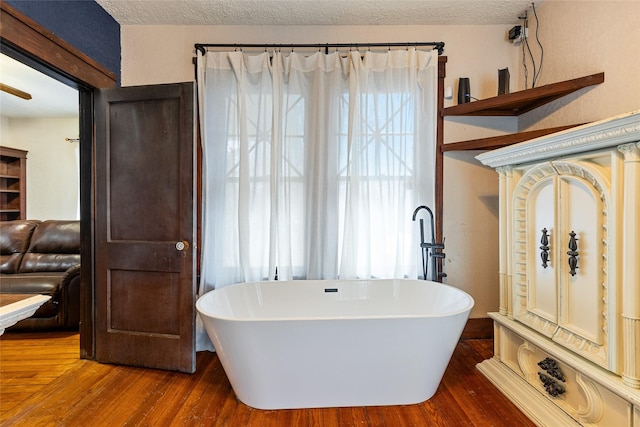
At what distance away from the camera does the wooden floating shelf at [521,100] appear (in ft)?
6.17

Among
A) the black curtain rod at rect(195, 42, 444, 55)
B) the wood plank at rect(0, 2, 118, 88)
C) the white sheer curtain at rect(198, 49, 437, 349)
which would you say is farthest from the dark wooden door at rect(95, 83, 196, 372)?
the black curtain rod at rect(195, 42, 444, 55)

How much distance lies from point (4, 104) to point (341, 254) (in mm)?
4449

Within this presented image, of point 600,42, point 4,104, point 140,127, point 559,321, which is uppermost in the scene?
point 4,104

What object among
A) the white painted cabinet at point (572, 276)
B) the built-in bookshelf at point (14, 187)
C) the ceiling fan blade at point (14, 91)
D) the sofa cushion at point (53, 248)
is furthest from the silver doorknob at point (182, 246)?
the built-in bookshelf at point (14, 187)

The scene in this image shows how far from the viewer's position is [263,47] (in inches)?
96.4

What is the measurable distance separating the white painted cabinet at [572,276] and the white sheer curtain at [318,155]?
690 millimetres

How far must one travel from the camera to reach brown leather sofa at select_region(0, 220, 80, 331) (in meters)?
2.69

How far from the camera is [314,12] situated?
2332 millimetres

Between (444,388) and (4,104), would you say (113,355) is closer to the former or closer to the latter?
(444,388)

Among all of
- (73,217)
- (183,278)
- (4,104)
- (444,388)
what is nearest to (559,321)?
(444,388)

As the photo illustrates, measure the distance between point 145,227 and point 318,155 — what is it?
1.35 meters

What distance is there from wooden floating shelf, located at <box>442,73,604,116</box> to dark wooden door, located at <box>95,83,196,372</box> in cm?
202

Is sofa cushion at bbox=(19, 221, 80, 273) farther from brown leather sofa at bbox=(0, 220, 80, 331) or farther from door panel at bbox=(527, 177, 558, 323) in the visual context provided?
door panel at bbox=(527, 177, 558, 323)

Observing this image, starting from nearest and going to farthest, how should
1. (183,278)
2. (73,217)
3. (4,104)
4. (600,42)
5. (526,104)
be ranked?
(600,42) < (183,278) < (526,104) < (4,104) < (73,217)
